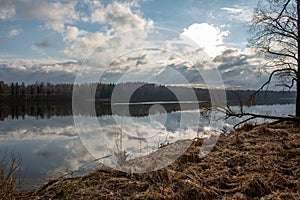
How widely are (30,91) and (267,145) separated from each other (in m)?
106

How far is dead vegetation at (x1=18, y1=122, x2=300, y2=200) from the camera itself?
3545 mm

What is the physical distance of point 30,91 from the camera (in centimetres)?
10031

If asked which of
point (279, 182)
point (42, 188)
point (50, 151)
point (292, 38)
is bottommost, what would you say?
point (50, 151)

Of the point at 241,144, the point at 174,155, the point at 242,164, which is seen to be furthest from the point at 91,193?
the point at 241,144

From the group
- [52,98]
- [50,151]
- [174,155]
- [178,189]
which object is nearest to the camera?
[178,189]

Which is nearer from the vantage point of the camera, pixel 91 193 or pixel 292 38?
pixel 91 193

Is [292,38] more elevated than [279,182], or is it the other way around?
[292,38]

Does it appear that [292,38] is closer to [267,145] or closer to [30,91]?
[267,145]

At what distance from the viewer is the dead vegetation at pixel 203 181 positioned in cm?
354

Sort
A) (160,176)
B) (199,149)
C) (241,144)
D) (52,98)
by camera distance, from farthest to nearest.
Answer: (52,98)
(241,144)
(199,149)
(160,176)

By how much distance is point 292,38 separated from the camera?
9547 mm

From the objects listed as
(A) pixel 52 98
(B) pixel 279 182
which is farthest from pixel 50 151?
(A) pixel 52 98

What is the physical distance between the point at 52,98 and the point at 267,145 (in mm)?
99954

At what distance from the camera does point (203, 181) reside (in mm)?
3914
